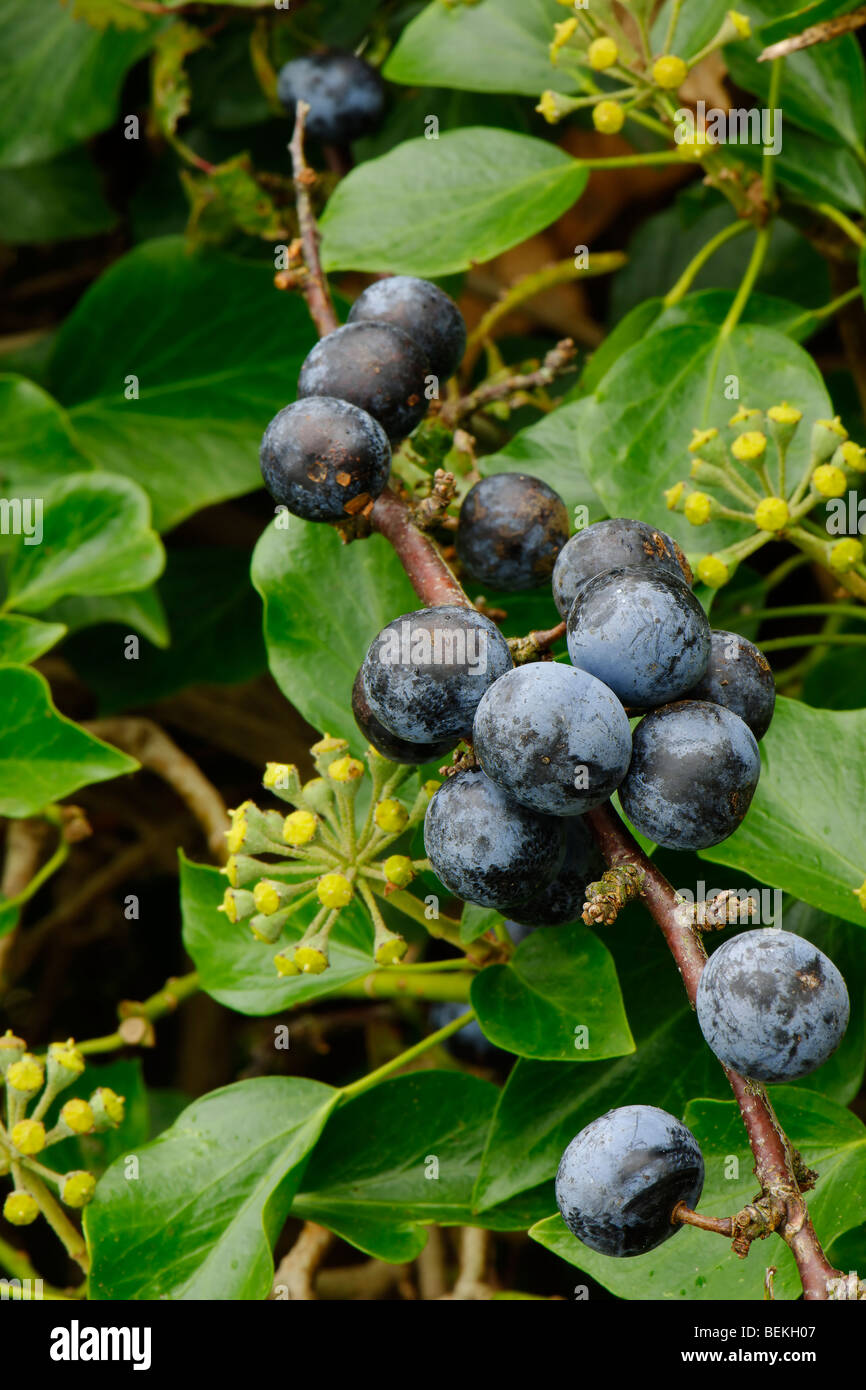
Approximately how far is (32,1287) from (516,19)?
5.03 ft

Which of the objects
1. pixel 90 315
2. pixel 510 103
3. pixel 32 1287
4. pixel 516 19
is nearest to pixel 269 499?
pixel 90 315

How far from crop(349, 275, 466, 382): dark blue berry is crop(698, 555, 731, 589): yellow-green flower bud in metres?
0.29

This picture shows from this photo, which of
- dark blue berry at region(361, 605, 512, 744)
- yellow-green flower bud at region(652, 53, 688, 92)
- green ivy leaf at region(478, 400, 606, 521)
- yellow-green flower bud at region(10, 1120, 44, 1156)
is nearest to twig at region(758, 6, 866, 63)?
yellow-green flower bud at region(652, 53, 688, 92)

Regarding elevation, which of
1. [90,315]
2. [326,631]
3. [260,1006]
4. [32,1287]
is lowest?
[32,1287]

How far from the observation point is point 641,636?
2.56 ft

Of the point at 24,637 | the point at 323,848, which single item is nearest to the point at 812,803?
the point at 323,848

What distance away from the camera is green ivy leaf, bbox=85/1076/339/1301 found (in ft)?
3.51

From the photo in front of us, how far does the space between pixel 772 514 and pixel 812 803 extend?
26 cm

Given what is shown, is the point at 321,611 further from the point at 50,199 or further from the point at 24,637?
the point at 50,199
